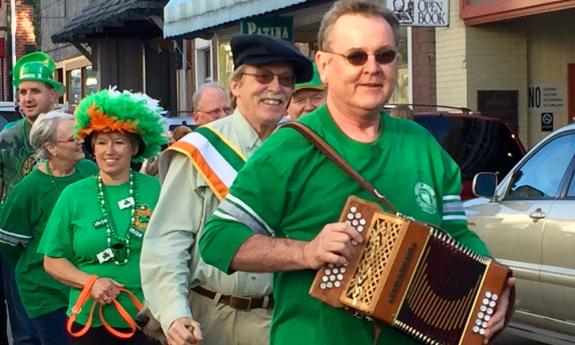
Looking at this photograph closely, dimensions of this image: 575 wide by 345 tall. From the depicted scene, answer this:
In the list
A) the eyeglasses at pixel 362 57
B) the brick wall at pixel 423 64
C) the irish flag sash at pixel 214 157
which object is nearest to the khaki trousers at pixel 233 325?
the irish flag sash at pixel 214 157

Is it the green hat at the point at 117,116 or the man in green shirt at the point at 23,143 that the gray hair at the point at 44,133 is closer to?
the green hat at the point at 117,116

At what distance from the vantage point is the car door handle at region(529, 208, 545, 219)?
27.7 feet

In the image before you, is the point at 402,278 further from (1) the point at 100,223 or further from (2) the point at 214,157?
(1) the point at 100,223

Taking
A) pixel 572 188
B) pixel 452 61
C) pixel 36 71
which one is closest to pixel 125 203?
pixel 36 71

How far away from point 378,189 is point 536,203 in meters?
5.37

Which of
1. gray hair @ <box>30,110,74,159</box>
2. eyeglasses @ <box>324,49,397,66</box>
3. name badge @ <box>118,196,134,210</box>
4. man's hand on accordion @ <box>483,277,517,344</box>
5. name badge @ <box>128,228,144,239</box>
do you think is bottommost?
man's hand on accordion @ <box>483,277,517,344</box>

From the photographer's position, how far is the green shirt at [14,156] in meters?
8.07

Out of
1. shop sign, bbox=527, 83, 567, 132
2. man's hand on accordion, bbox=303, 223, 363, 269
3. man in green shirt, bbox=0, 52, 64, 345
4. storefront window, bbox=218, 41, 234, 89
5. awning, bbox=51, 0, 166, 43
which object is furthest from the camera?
storefront window, bbox=218, 41, 234, 89

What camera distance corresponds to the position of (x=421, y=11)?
46.4 ft

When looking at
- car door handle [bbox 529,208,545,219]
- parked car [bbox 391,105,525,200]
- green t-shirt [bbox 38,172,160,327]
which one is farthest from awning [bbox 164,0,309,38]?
green t-shirt [bbox 38,172,160,327]

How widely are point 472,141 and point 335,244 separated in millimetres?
8261

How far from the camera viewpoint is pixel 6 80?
147 feet

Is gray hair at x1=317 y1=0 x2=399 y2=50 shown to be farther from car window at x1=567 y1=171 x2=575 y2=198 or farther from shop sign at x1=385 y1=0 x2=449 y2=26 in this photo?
shop sign at x1=385 y1=0 x2=449 y2=26

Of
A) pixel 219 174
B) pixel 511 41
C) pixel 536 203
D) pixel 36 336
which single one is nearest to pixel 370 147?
pixel 219 174
